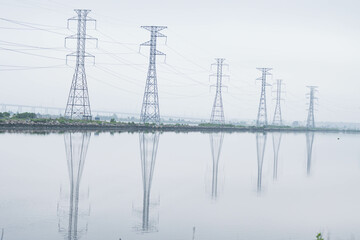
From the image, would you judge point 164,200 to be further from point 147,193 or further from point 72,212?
point 72,212

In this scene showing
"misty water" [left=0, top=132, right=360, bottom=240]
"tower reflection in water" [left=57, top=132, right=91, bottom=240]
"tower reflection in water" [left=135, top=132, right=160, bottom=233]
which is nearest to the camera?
"tower reflection in water" [left=57, top=132, right=91, bottom=240]

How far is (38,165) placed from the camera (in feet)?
48.9

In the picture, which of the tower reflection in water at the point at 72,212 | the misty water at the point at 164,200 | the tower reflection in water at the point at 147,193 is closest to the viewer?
the tower reflection in water at the point at 72,212

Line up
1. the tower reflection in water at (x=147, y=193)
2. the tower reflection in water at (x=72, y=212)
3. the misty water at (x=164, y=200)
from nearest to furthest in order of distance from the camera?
the tower reflection in water at (x=72, y=212)
the misty water at (x=164, y=200)
the tower reflection in water at (x=147, y=193)

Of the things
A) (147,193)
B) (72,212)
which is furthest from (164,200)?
(72,212)

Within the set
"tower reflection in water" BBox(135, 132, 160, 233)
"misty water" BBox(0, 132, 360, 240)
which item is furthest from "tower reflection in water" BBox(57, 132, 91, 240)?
"tower reflection in water" BBox(135, 132, 160, 233)

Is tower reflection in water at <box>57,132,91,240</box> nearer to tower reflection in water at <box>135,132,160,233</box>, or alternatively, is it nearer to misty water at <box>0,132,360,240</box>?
misty water at <box>0,132,360,240</box>

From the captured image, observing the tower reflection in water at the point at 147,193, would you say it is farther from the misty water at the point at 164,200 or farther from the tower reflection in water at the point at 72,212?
the tower reflection in water at the point at 72,212

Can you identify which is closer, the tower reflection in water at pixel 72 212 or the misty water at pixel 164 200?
the tower reflection in water at pixel 72 212

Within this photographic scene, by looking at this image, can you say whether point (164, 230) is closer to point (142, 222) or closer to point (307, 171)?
point (142, 222)

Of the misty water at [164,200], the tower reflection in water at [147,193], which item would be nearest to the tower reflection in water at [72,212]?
the misty water at [164,200]

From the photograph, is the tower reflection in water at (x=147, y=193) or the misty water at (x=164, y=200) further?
the tower reflection in water at (x=147, y=193)

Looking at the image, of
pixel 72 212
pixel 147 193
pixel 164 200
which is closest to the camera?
pixel 72 212

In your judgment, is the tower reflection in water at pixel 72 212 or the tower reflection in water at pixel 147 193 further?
the tower reflection in water at pixel 147 193
